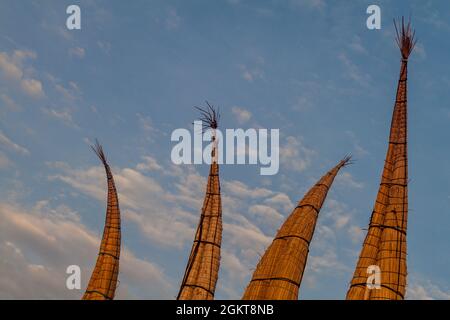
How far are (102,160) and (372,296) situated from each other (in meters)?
9.85

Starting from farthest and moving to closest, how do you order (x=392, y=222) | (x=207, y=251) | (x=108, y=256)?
(x=108, y=256)
(x=207, y=251)
(x=392, y=222)

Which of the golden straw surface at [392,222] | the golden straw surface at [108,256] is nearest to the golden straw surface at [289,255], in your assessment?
the golden straw surface at [392,222]

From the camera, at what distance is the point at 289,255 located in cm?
1305

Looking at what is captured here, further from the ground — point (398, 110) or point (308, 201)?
point (398, 110)

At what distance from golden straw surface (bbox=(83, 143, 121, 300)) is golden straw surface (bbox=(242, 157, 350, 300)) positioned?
17.6 feet

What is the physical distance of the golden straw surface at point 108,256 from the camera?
1672cm

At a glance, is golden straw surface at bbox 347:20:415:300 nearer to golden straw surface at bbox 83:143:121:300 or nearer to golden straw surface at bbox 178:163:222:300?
golden straw surface at bbox 178:163:222:300

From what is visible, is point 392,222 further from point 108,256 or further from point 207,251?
point 108,256

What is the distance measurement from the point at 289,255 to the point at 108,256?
6.63 meters

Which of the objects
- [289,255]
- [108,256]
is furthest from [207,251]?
[108,256]
